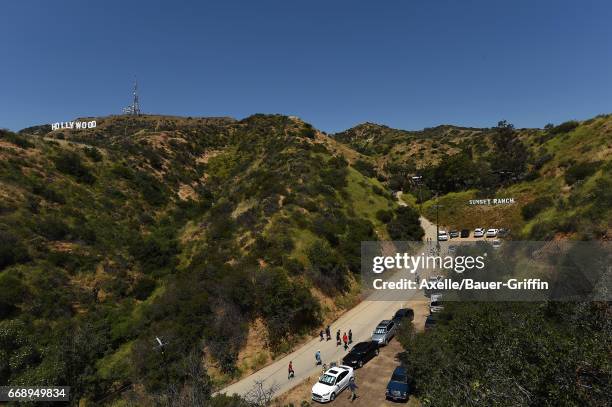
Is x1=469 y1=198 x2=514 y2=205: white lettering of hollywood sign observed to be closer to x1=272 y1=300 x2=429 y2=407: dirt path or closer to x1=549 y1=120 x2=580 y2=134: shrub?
x1=549 y1=120 x2=580 y2=134: shrub

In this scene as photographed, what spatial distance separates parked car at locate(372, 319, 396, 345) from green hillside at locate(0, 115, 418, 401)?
5.96m

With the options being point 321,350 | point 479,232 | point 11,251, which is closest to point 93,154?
point 11,251

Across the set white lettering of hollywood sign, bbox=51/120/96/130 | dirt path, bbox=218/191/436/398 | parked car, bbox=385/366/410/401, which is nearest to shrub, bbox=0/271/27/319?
dirt path, bbox=218/191/436/398

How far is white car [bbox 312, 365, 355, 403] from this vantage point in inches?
808

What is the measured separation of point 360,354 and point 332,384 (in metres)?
4.37

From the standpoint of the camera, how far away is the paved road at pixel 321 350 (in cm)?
2366

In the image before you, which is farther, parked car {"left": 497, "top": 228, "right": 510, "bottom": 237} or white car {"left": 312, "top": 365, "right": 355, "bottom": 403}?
parked car {"left": 497, "top": 228, "right": 510, "bottom": 237}

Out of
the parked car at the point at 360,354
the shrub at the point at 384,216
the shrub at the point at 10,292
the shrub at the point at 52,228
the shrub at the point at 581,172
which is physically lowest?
the parked car at the point at 360,354

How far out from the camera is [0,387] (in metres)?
21.0

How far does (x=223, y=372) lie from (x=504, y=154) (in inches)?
3115

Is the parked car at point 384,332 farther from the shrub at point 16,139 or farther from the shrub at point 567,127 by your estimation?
the shrub at point 567,127

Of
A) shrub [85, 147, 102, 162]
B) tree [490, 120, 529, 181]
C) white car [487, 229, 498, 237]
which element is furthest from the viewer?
tree [490, 120, 529, 181]

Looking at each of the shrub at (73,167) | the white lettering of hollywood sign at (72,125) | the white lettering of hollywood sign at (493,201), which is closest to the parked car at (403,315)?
the white lettering of hollywood sign at (493,201)

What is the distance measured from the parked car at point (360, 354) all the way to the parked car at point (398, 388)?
3.52 meters
